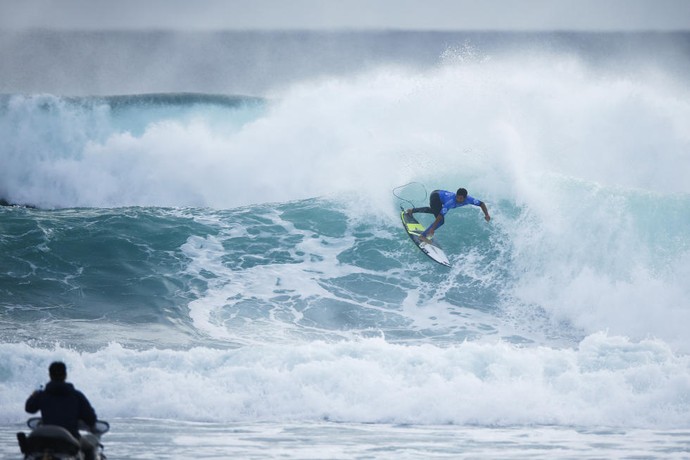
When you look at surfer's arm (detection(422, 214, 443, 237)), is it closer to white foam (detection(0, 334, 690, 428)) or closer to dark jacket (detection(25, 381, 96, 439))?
white foam (detection(0, 334, 690, 428))

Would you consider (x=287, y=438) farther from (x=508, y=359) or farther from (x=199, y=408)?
(x=508, y=359)

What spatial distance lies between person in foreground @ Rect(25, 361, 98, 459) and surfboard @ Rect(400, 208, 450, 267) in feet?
36.6

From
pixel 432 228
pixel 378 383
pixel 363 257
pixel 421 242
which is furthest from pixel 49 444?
pixel 363 257

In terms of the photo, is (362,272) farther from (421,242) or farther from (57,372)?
(57,372)

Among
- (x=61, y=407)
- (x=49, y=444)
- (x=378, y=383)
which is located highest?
(x=378, y=383)

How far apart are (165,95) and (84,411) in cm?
3452

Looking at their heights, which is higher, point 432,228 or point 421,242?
point 432,228

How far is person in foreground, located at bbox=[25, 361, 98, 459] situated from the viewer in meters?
5.92

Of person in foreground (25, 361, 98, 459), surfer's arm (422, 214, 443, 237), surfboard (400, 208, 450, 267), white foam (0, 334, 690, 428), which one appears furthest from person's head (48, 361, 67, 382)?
surfboard (400, 208, 450, 267)

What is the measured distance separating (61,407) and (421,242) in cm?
1150

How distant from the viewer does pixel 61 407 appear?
19.4ft

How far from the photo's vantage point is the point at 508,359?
11750 millimetres

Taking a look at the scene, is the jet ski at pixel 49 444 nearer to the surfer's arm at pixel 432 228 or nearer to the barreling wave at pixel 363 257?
the barreling wave at pixel 363 257

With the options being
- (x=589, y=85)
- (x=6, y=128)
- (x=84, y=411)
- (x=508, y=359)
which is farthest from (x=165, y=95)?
(x=84, y=411)
